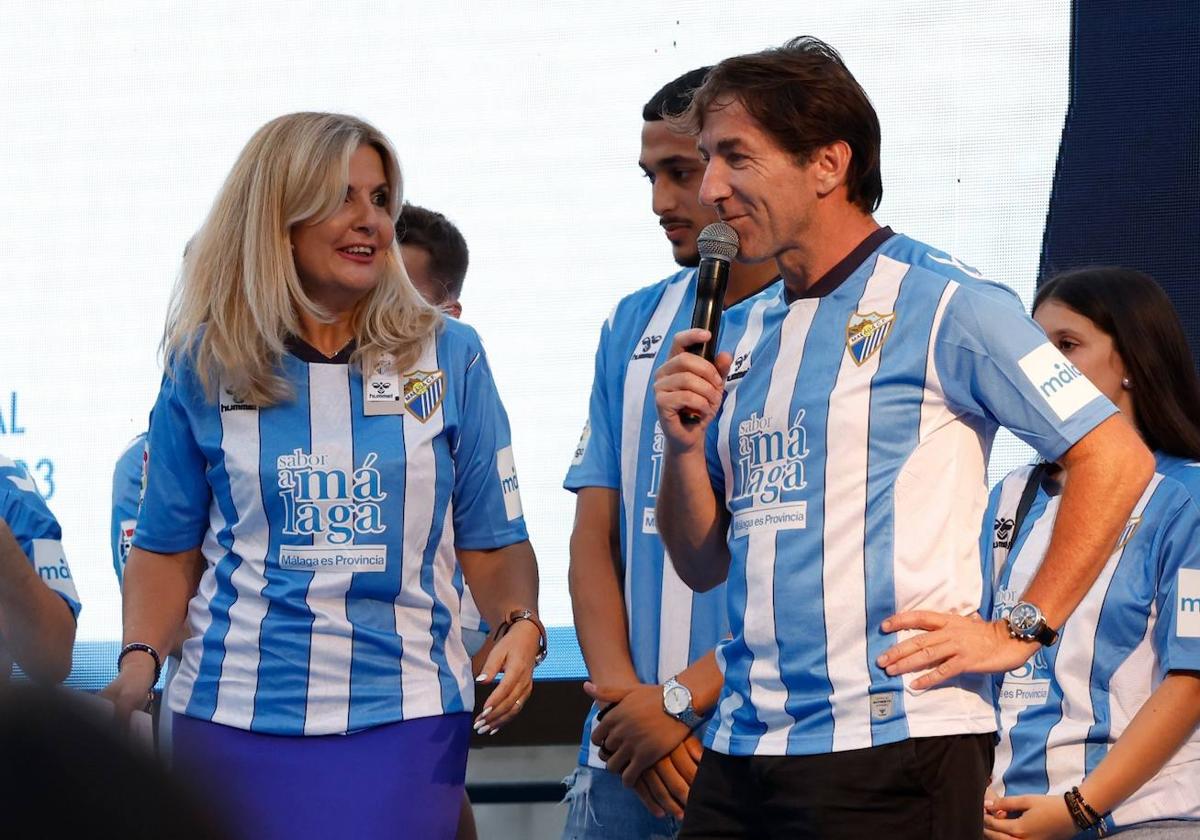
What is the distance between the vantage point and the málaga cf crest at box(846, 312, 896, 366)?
1825mm

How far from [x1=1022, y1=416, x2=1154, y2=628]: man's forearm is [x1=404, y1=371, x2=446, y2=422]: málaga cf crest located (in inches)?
37.4

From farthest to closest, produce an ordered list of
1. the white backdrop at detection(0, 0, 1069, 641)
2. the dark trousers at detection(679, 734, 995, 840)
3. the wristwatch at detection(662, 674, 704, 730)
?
the white backdrop at detection(0, 0, 1069, 641), the wristwatch at detection(662, 674, 704, 730), the dark trousers at detection(679, 734, 995, 840)

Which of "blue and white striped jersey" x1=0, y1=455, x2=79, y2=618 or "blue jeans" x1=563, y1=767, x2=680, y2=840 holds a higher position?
"blue and white striped jersey" x1=0, y1=455, x2=79, y2=618

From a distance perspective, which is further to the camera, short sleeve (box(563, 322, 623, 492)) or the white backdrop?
the white backdrop

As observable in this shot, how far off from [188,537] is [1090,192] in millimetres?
2246

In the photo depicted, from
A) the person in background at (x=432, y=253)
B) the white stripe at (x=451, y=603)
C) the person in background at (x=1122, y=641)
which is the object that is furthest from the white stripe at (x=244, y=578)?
the person in background at (x=432, y=253)

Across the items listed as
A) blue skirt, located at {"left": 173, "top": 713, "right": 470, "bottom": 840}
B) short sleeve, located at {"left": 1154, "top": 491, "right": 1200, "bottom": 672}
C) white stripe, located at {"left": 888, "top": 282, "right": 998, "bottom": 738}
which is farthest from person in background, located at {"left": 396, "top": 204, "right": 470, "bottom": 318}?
white stripe, located at {"left": 888, "top": 282, "right": 998, "bottom": 738}

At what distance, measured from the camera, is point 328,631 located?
221cm

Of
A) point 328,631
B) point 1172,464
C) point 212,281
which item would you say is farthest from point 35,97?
point 1172,464

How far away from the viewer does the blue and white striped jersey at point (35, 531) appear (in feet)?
8.84

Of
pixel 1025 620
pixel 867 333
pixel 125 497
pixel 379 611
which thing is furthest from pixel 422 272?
pixel 1025 620

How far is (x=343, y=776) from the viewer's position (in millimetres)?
2184

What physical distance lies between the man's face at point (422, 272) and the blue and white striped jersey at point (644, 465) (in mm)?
934

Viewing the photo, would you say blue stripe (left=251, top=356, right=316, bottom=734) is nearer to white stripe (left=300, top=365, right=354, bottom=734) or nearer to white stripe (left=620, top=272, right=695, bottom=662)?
white stripe (left=300, top=365, right=354, bottom=734)
